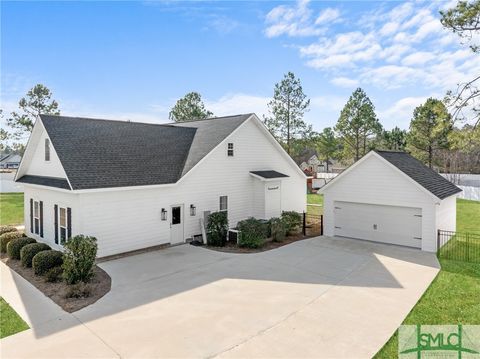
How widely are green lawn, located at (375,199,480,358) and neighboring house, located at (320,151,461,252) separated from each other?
2.07 m

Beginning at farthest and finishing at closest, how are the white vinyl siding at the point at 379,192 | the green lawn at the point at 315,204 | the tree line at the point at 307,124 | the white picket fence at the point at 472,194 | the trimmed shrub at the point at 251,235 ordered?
the tree line at the point at 307,124
the white picket fence at the point at 472,194
the green lawn at the point at 315,204
the trimmed shrub at the point at 251,235
the white vinyl siding at the point at 379,192

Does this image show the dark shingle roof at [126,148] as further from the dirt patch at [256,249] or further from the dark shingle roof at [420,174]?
the dark shingle roof at [420,174]

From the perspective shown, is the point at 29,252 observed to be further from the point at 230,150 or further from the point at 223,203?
the point at 230,150

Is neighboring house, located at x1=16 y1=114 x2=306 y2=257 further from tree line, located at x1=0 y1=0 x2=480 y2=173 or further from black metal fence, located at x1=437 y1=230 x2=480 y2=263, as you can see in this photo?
tree line, located at x1=0 y1=0 x2=480 y2=173

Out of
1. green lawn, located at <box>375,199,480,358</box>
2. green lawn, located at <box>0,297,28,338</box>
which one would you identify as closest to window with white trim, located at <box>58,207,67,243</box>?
green lawn, located at <box>0,297,28,338</box>

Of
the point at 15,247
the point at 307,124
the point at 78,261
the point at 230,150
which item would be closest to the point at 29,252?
the point at 15,247

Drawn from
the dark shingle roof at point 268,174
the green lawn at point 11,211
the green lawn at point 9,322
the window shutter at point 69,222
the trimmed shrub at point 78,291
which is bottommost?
the green lawn at point 9,322

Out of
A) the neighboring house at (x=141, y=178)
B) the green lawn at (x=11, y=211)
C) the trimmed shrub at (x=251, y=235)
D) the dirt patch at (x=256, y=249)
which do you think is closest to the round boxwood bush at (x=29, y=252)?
the neighboring house at (x=141, y=178)

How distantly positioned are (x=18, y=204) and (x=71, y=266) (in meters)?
23.3

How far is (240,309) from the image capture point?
8352 millimetres

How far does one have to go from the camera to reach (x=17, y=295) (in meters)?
9.47

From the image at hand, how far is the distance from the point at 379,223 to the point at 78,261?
12943 mm

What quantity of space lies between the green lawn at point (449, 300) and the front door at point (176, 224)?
402 inches

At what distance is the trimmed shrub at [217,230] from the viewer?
1530cm
